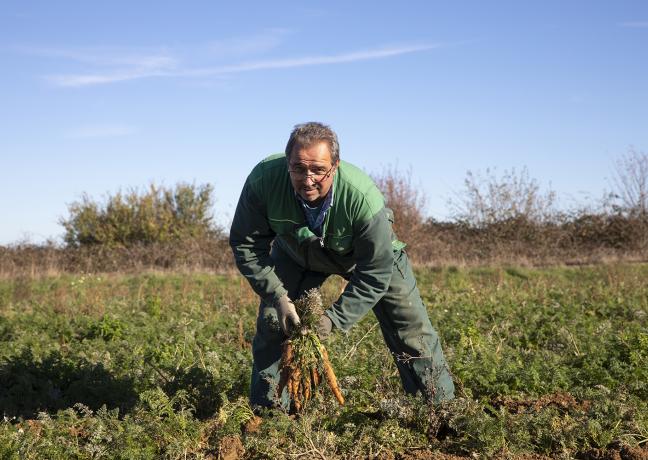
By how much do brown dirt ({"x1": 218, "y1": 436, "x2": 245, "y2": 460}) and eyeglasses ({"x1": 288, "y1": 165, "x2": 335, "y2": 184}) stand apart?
4.94 feet

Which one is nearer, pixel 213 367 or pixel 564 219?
pixel 213 367

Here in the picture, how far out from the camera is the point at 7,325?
870 cm

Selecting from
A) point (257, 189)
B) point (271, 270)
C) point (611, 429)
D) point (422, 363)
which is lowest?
point (611, 429)

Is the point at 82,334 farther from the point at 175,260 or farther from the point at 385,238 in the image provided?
the point at 175,260

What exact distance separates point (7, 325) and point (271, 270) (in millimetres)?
5339

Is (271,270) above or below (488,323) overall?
above

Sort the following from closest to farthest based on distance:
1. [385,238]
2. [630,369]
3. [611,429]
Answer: [385,238] < [611,429] < [630,369]

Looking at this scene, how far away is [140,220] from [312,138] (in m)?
20.3

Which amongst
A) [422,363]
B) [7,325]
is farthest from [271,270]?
[7,325]

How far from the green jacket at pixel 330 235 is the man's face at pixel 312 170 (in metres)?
0.13

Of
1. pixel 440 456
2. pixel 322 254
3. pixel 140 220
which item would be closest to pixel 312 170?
pixel 322 254

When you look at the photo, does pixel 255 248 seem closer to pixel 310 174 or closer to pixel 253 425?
pixel 310 174

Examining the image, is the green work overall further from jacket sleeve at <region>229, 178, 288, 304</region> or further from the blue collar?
the blue collar

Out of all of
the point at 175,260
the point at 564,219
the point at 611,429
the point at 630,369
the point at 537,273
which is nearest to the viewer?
→ the point at 611,429
